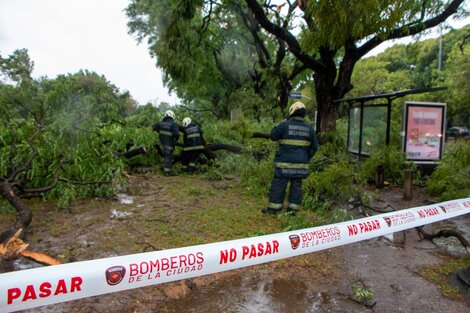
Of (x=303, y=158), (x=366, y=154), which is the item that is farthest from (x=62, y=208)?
(x=366, y=154)

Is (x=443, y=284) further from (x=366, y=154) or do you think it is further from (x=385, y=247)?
(x=366, y=154)

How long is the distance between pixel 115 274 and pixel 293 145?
Result: 3311 mm

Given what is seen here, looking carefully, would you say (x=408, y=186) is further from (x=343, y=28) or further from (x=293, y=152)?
(x=343, y=28)

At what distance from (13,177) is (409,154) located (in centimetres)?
764

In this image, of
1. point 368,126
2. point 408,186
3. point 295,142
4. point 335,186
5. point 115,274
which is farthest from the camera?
point 368,126

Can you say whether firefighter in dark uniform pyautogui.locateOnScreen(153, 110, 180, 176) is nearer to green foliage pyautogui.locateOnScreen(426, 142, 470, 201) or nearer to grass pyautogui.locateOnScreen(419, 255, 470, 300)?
green foliage pyautogui.locateOnScreen(426, 142, 470, 201)

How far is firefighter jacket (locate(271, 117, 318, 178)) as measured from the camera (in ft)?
15.5

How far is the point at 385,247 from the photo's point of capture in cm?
393

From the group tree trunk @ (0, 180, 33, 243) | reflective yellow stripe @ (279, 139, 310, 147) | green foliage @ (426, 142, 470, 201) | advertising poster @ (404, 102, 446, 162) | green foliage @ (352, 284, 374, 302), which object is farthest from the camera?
advertising poster @ (404, 102, 446, 162)

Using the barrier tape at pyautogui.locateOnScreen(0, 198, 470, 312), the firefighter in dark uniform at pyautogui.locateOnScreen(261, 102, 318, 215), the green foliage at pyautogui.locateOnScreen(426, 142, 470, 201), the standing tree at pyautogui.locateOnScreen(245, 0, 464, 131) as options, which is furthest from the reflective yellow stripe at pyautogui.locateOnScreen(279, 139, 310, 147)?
the green foliage at pyautogui.locateOnScreen(426, 142, 470, 201)

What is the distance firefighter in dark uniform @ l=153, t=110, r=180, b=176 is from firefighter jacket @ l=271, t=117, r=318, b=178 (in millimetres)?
3701

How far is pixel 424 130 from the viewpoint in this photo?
7812mm

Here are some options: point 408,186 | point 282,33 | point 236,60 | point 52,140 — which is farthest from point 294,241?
point 236,60

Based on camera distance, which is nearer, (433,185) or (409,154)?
(433,185)
